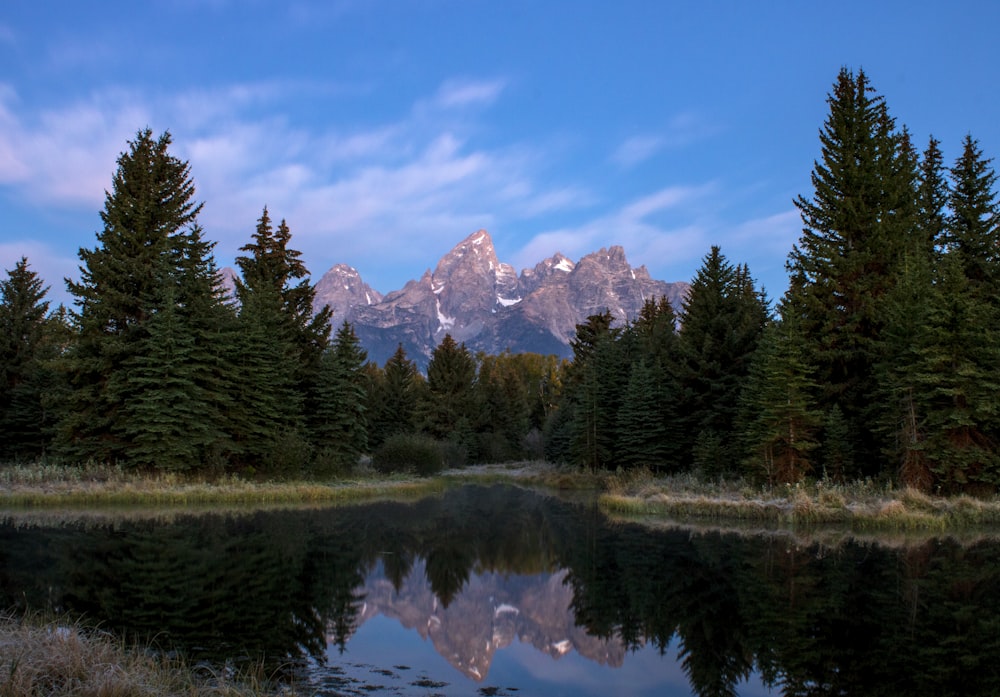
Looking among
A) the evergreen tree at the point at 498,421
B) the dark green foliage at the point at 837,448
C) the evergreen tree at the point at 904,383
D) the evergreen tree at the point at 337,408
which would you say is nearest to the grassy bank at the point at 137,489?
the evergreen tree at the point at 337,408

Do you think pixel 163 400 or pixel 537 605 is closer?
pixel 537 605

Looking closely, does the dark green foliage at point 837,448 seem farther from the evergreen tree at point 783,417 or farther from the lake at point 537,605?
the lake at point 537,605

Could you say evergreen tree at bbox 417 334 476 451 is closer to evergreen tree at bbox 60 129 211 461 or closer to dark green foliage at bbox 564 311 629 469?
dark green foliage at bbox 564 311 629 469

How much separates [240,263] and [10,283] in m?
13.3

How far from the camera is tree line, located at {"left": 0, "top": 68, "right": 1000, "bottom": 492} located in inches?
1022

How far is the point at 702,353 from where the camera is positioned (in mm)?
40125

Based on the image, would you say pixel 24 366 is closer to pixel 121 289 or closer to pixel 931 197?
pixel 121 289

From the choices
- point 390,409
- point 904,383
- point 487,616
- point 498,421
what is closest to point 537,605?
point 487,616

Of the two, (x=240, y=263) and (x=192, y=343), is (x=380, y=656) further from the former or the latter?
(x=240, y=263)

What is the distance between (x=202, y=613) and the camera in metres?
10.4

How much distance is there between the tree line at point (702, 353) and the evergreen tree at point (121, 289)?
11 cm

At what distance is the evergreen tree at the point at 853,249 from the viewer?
30.9 meters

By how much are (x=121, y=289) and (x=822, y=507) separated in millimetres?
29939

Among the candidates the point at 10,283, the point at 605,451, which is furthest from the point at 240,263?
the point at 605,451
